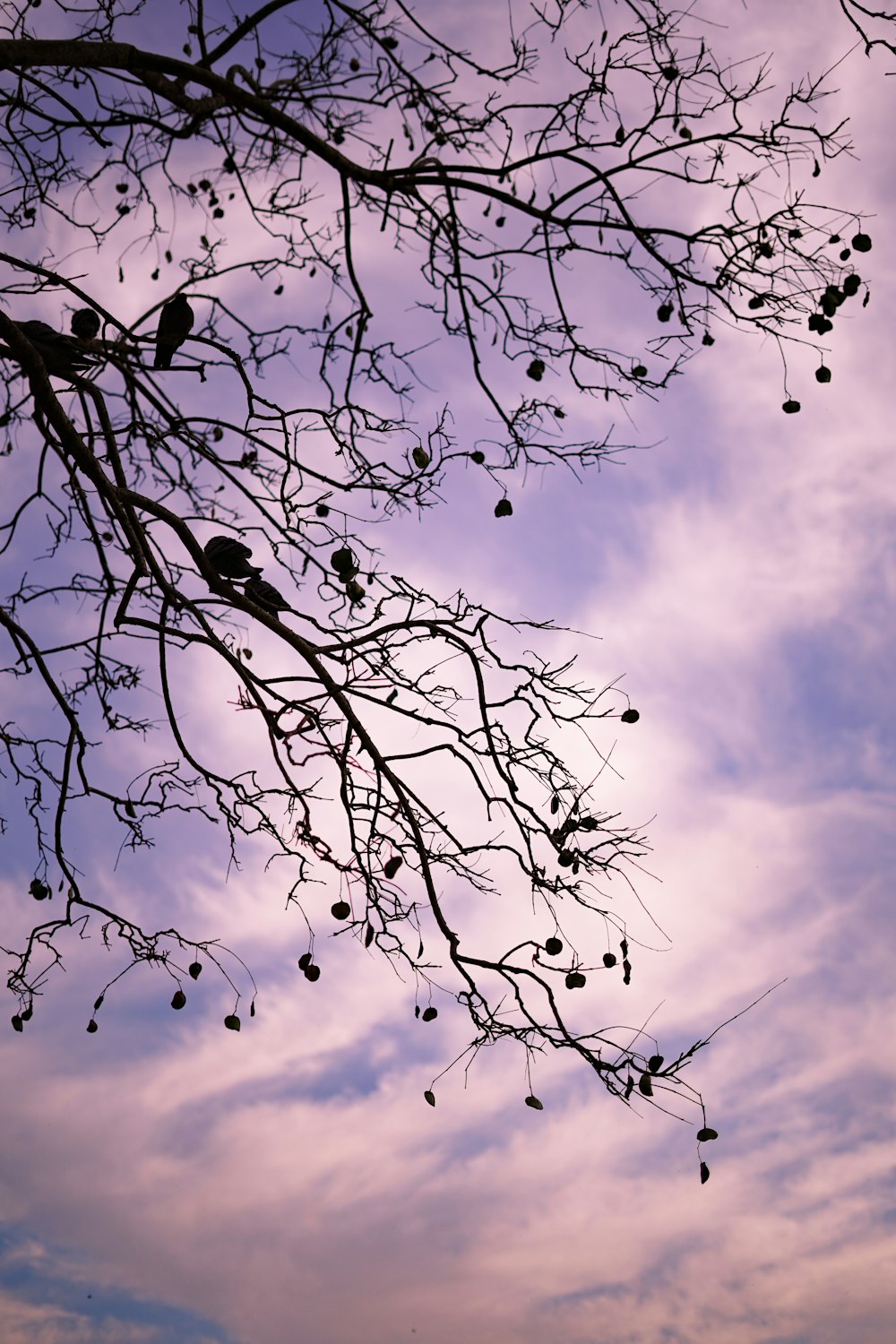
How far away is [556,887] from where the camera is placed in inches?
160

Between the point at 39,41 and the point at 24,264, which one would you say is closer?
the point at 39,41

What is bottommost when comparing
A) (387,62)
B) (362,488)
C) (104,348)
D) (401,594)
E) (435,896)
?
(435,896)

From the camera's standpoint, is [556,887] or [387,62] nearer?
[556,887]

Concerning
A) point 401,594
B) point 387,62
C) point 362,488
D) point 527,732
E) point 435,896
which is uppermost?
point 387,62

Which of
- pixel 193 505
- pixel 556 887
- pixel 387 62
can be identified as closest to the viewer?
pixel 556 887

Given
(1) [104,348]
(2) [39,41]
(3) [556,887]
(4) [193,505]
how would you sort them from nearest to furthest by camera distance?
1. (2) [39,41]
2. (3) [556,887]
3. (1) [104,348]
4. (4) [193,505]

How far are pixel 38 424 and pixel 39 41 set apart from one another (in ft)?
3.91

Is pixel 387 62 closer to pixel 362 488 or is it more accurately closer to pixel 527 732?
pixel 362 488

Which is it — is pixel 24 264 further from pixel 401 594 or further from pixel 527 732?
pixel 527 732

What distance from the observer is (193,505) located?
17.9 feet

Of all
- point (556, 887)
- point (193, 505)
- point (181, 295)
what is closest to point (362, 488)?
point (181, 295)

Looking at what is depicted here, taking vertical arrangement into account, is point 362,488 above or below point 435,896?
above

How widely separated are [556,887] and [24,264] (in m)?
2.74

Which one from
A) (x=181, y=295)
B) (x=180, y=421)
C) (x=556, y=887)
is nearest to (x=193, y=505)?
(x=180, y=421)
